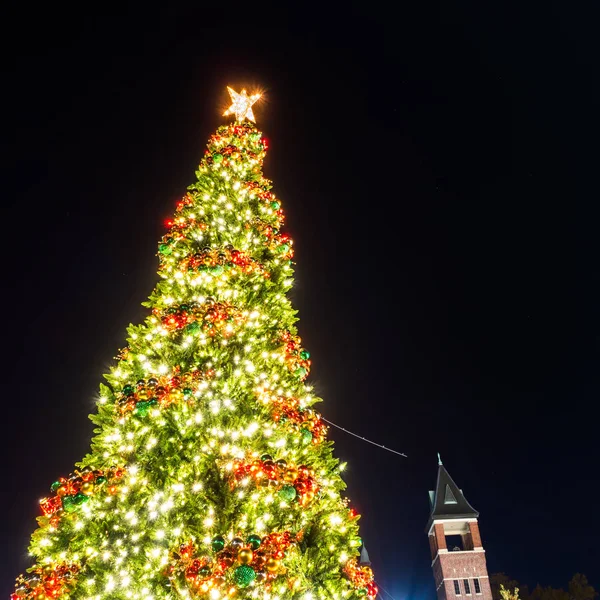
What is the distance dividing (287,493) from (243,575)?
29.3 inches

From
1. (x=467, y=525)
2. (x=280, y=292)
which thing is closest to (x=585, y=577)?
(x=467, y=525)

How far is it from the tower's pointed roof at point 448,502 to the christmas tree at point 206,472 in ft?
113

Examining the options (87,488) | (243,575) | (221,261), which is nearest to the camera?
(243,575)

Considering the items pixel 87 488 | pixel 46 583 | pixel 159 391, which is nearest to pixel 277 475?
pixel 159 391

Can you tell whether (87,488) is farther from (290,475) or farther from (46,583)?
(290,475)

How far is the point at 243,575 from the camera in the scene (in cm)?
347

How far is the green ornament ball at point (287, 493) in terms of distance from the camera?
13.2 feet

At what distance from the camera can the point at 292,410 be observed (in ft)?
16.0

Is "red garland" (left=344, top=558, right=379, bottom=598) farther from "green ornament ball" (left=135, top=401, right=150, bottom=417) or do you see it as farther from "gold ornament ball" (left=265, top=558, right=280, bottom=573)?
"green ornament ball" (left=135, top=401, right=150, bottom=417)

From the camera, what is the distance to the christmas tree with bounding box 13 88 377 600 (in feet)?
12.3

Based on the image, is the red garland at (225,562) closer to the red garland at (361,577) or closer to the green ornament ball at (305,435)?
the red garland at (361,577)

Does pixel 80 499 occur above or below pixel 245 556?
above

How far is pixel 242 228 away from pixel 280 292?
116cm

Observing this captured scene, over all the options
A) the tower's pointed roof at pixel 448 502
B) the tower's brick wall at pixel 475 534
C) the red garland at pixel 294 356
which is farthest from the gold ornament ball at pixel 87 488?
the tower's brick wall at pixel 475 534
